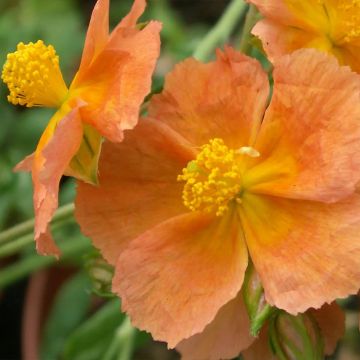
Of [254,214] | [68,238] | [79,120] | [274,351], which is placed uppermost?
[79,120]

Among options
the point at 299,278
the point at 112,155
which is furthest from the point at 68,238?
the point at 299,278

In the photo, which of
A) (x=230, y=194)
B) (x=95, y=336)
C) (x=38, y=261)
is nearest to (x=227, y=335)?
(x=230, y=194)

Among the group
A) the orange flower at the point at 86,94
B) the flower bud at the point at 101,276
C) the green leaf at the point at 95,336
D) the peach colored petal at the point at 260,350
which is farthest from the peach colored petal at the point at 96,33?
the green leaf at the point at 95,336

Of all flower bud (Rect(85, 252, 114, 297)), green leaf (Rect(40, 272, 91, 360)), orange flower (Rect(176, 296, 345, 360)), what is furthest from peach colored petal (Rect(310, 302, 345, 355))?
green leaf (Rect(40, 272, 91, 360))

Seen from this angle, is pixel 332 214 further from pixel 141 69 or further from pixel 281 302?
pixel 141 69

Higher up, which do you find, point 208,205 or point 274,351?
point 208,205

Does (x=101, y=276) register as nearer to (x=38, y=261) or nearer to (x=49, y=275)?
(x=38, y=261)

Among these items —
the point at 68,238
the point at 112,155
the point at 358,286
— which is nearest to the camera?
the point at 358,286

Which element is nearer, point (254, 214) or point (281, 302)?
point (281, 302)
